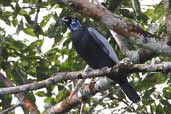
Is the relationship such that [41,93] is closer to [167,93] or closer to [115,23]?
[167,93]

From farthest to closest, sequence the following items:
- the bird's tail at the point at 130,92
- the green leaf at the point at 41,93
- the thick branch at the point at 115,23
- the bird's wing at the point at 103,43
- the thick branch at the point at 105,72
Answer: the green leaf at the point at 41,93 < the bird's wing at the point at 103,43 < the bird's tail at the point at 130,92 < the thick branch at the point at 115,23 < the thick branch at the point at 105,72

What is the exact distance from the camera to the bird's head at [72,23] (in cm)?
436

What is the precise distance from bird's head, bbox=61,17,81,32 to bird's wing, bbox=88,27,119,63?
176 millimetres

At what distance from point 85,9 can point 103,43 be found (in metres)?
1.37

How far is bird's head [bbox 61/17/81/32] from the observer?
4359 millimetres

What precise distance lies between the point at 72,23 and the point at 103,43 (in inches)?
17.7

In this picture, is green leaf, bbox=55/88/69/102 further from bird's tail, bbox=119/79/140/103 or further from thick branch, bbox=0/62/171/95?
thick branch, bbox=0/62/171/95

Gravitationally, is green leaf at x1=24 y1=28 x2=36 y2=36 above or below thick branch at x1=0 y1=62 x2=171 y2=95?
above

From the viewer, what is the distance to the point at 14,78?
409cm

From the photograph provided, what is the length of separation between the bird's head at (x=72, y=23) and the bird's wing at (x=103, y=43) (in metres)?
0.18

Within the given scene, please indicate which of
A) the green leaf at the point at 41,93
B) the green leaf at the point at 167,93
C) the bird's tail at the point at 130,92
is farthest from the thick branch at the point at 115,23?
the green leaf at the point at 41,93

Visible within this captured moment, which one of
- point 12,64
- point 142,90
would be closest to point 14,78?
point 12,64

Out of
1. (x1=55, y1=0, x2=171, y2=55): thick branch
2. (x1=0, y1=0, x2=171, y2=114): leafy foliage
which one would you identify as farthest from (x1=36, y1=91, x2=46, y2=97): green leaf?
(x1=55, y1=0, x2=171, y2=55): thick branch

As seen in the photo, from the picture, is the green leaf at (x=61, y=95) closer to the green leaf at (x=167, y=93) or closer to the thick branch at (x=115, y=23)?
the green leaf at (x=167, y=93)
